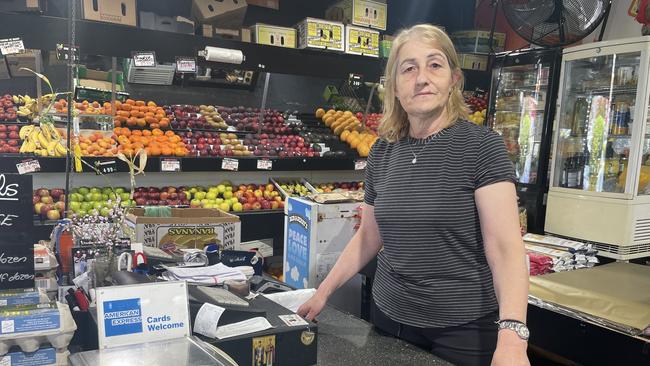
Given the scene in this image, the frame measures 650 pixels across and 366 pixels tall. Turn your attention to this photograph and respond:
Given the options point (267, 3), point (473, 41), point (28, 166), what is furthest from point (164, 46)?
point (473, 41)

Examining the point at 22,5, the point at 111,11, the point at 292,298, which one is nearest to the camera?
the point at 292,298

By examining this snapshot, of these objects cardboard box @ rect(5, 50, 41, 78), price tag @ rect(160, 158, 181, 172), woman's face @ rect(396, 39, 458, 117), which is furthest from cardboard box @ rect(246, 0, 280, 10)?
woman's face @ rect(396, 39, 458, 117)

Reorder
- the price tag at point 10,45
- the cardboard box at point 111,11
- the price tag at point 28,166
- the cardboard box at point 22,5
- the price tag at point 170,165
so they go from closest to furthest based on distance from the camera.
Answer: the price tag at point 10,45
the cardboard box at point 22,5
the price tag at point 28,166
the cardboard box at point 111,11
the price tag at point 170,165

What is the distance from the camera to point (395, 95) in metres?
1.77

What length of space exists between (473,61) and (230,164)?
3109mm

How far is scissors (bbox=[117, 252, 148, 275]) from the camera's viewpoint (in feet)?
5.42

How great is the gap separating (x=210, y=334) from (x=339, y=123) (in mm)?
4167

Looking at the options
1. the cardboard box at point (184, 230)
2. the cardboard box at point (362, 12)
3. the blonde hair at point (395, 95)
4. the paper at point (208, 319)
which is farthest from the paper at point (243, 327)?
the cardboard box at point (362, 12)

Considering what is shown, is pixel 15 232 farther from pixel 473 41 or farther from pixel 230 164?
pixel 473 41

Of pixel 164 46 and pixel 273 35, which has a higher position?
pixel 273 35

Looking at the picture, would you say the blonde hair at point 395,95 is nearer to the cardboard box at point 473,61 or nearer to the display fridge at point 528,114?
the display fridge at point 528,114

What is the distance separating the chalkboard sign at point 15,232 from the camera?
1.44 metres

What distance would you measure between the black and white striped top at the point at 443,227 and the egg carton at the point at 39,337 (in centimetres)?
95

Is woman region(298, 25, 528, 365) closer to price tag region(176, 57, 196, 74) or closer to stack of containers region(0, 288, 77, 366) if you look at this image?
stack of containers region(0, 288, 77, 366)
